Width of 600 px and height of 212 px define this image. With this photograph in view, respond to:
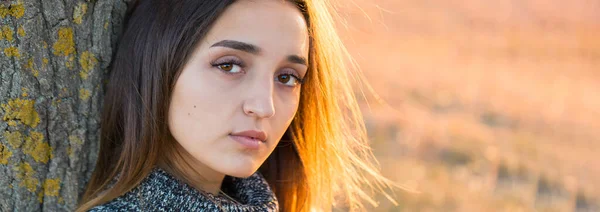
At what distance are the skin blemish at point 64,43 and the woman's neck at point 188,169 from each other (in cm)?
44

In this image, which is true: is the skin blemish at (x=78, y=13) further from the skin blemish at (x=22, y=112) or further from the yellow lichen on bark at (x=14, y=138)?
the yellow lichen on bark at (x=14, y=138)

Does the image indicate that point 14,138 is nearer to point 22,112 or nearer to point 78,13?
point 22,112

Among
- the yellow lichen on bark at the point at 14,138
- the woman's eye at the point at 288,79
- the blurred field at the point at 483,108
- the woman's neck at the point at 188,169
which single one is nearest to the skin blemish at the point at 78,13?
the yellow lichen on bark at the point at 14,138

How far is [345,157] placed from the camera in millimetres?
3049

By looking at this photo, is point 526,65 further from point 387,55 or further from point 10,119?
point 10,119

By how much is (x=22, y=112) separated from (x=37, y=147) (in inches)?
4.9

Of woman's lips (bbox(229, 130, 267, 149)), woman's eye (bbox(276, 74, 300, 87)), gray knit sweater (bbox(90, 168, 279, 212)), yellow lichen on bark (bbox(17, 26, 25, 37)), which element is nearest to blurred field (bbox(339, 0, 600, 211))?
woman's eye (bbox(276, 74, 300, 87))

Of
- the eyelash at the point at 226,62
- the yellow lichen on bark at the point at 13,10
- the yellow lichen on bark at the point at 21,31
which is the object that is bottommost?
the eyelash at the point at 226,62

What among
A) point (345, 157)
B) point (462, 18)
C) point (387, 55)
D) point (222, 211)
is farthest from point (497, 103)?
point (462, 18)

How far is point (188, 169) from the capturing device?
257 centimetres

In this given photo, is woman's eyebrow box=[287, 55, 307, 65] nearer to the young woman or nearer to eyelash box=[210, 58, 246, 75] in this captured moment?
the young woman

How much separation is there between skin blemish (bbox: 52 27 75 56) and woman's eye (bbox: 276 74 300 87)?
64cm

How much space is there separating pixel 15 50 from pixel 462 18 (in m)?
12.9

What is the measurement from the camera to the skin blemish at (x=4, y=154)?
2.36m
